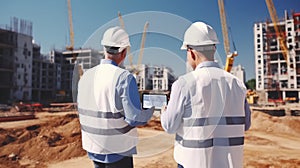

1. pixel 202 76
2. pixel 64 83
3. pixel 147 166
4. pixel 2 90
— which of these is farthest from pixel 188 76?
pixel 64 83

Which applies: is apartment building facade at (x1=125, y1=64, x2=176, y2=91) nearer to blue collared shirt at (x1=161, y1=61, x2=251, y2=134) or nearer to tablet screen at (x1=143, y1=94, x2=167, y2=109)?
tablet screen at (x1=143, y1=94, x2=167, y2=109)

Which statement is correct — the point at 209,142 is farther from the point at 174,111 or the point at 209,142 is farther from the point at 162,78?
the point at 162,78

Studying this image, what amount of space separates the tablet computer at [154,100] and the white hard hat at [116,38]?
353 millimetres

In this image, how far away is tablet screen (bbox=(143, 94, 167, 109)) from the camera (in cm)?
144

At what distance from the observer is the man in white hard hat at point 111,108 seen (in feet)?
4.31

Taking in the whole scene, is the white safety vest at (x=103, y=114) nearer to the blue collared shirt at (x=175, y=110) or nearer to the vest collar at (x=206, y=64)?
the blue collared shirt at (x=175, y=110)

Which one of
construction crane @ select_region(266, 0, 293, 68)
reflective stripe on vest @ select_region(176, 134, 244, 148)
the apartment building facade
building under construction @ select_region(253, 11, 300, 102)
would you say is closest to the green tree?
building under construction @ select_region(253, 11, 300, 102)

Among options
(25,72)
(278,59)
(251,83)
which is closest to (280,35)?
(278,59)

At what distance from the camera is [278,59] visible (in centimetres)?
3516

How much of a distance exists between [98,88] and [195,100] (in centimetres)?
57

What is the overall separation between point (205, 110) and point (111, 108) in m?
0.53

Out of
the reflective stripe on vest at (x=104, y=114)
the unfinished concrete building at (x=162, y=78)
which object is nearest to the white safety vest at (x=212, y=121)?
the unfinished concrete building at (x=162, y=78)

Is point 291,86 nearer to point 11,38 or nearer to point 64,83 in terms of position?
point 64,83

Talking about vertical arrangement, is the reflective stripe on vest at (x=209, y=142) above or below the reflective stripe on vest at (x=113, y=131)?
below
